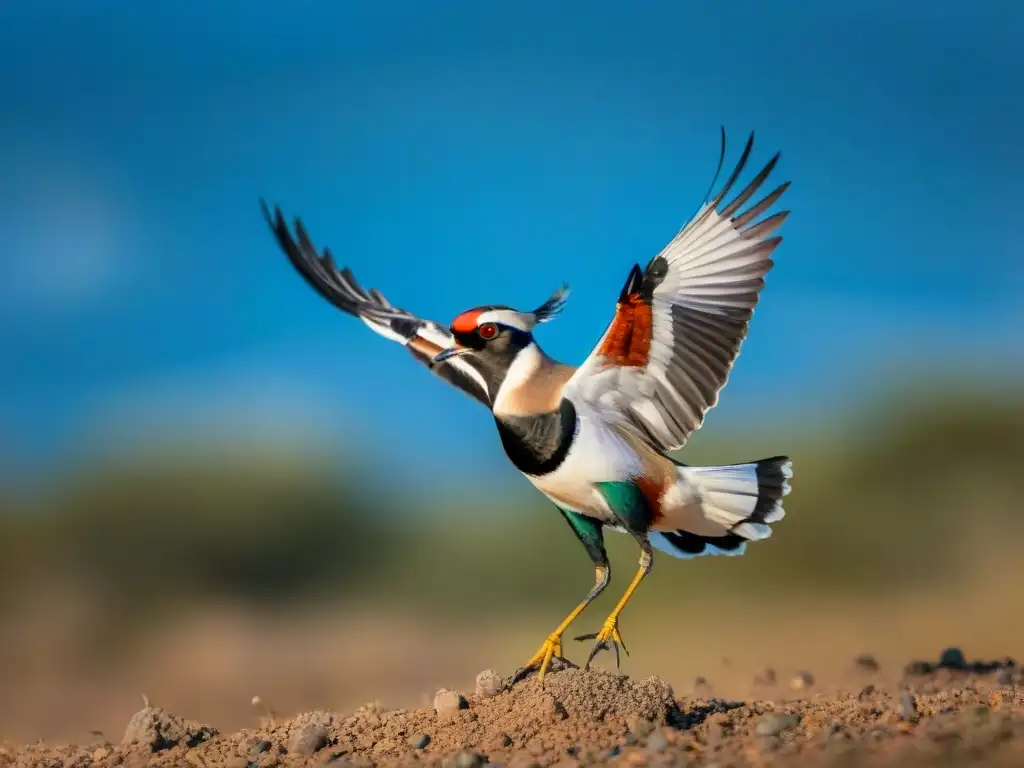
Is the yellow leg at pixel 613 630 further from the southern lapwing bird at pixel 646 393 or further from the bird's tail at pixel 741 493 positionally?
the bird's tail at pixel 741 493

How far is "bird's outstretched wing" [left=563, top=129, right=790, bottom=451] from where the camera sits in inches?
267

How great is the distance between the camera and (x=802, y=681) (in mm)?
8359

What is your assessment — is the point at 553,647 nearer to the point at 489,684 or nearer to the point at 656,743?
the point at 489,684

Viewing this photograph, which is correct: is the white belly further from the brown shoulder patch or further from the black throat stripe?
the brown shoulder patch

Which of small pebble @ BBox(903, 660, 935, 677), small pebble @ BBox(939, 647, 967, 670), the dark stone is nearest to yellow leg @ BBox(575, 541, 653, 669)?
the dark stone

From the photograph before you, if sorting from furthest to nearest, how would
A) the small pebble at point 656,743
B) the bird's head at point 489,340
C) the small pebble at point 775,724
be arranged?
1. the bird's head at point 489,340
2. the small pebble at point 775,724
3. the small pebble at point 656,743

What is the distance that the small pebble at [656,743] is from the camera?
17.7ft

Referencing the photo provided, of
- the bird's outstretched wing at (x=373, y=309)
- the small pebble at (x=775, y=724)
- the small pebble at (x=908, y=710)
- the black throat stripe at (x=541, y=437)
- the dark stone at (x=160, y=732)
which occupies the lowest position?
the small pebble at (x=908, y=710)

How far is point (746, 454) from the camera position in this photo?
1997 cm

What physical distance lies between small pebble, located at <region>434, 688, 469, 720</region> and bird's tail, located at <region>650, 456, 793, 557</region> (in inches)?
65.6

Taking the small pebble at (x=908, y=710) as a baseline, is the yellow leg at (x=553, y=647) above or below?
above

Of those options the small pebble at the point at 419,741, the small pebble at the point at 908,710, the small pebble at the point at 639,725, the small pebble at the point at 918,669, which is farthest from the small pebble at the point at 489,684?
the small pebble at the point at 918,669

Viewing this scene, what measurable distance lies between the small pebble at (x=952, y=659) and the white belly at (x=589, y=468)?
3.89m

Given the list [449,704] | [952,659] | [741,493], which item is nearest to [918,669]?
[952,659]
